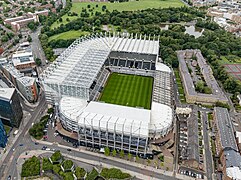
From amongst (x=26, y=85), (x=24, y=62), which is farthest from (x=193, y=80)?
(x=24, y=62)

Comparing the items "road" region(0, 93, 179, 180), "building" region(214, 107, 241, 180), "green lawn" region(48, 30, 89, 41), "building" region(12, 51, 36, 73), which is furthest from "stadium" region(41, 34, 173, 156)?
"green lawn" region(48, 30, 89, 41)

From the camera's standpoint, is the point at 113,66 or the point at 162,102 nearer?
the point at 162,102

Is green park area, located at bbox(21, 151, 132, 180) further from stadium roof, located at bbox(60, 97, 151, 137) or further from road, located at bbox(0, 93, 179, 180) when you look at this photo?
stadium roof, located at bbox(60, 97, 151, 137)

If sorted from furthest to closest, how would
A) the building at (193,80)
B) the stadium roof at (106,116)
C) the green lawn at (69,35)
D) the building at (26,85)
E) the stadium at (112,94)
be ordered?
the green lawn at (69,35) < the building at (193,80) < the building at (26,85) < the stadium at (112,94) < the stadium roof at (106,116)

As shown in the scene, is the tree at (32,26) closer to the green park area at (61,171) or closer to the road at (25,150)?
the road at (25,150)

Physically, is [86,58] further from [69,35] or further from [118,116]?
[69,35]

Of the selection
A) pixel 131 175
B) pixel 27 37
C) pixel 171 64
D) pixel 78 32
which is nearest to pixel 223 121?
pixel 131 175

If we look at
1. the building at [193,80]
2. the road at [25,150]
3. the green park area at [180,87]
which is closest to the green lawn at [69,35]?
the building at [193,80]

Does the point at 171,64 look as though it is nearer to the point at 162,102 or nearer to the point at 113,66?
the point at 113,66
